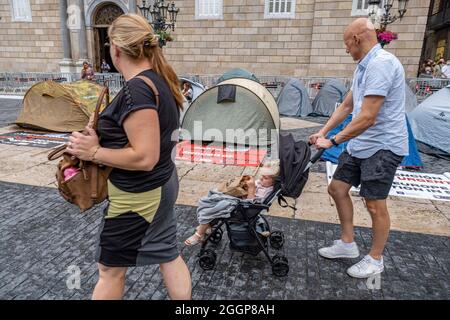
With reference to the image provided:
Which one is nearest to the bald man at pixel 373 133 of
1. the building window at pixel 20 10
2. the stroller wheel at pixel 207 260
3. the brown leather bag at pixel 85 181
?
the stroller wheel at pixel 207 260

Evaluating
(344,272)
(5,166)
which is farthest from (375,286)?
(5,166)

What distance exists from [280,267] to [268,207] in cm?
53

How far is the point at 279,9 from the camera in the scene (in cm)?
1705

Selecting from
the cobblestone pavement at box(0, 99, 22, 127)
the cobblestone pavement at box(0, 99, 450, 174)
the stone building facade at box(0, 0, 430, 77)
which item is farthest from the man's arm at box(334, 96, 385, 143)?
the stone building facade at box(0, 0, 430, 77)

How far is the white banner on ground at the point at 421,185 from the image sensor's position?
490 centimetres

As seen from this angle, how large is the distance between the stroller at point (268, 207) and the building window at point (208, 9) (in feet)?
54.6

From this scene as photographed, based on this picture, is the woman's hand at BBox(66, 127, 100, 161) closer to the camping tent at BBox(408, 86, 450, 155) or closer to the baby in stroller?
the baby in stroller

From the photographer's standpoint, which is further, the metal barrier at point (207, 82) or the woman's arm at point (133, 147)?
the metal barrier at point (207, 82)

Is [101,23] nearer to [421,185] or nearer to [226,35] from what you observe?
[226,35]

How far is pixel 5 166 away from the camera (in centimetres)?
584

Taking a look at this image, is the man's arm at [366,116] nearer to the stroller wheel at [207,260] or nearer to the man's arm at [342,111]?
the man's arm at [342,111]

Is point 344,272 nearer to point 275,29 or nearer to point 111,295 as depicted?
point 111,295

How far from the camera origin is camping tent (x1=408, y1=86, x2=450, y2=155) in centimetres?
704

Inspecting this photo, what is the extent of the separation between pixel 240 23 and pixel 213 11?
166 centimetres
